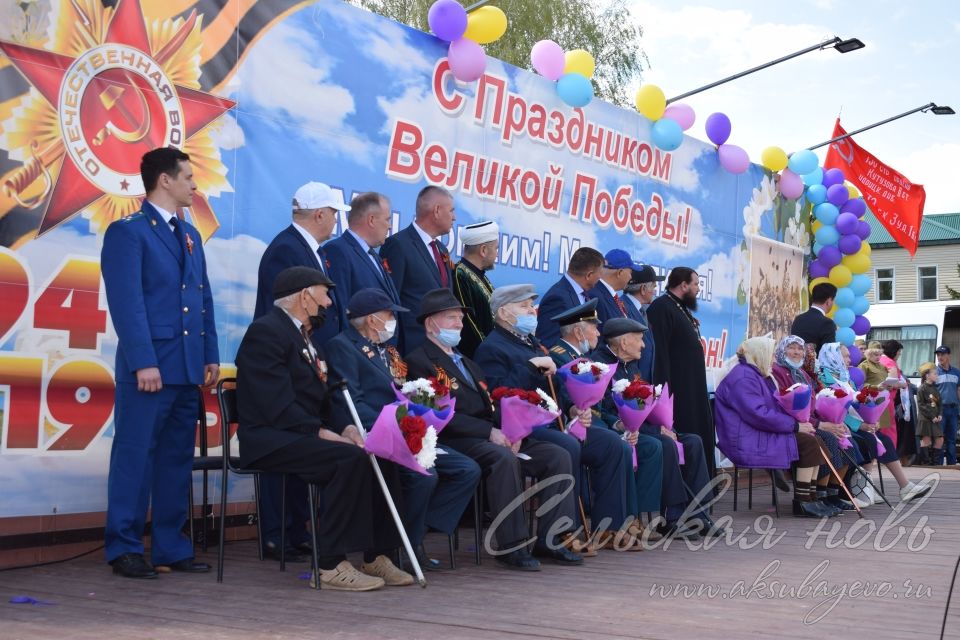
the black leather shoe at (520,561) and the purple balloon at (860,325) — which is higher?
the purple balloon at (860,325)

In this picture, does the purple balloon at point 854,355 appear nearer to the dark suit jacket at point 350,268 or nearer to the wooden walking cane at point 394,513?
the dark suit jacket at point 350,268

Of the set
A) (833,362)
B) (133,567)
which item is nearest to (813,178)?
(833,362)

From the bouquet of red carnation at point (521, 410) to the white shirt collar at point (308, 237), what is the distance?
1.12 m

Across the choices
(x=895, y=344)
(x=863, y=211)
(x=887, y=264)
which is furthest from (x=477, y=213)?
(x=887, y=264)

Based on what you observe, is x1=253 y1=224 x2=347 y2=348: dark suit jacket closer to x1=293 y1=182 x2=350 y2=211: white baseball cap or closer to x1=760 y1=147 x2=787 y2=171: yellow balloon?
x1=293 y1=182 x2=350 y2=211: white baseball cap

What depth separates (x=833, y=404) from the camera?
330 inches

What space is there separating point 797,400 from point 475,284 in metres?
2.76

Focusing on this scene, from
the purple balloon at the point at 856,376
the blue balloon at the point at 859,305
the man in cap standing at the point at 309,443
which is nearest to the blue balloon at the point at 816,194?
the blue balloon at the point at 859,305

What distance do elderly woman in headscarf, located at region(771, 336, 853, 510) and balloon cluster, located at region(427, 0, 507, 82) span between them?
121 inches

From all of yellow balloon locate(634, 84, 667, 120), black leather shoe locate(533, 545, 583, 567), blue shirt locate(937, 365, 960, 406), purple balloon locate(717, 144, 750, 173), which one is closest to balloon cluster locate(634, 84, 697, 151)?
yellow balloon locate(634, 84, 667, 120)

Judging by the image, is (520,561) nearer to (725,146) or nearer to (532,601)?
(532,601)

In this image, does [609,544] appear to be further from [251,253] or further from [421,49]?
[421,49]

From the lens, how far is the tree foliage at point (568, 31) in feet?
67.3

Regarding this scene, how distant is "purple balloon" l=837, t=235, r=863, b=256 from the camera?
11.9 metres
